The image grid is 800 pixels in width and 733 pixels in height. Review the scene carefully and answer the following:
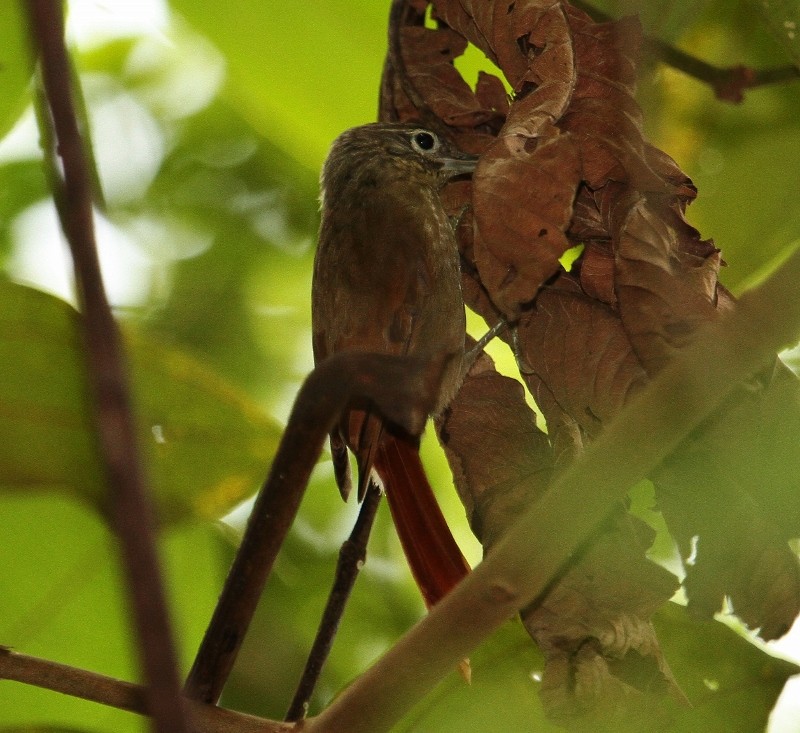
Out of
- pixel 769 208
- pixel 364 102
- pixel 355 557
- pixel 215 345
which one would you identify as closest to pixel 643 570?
pixel 355 557

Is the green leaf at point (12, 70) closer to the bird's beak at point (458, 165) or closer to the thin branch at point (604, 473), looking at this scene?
the bird's beak at point (458, 165)

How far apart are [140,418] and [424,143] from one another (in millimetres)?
1236

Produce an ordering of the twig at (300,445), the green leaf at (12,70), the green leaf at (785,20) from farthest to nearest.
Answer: the green leaf at (12,70) < the green leaf at (785,20) < the twig at (300,445)

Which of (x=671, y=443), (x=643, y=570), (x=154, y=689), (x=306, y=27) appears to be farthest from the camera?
(x=306, y=27)

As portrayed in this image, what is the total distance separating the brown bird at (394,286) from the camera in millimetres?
2188

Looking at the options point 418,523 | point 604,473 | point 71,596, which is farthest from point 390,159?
point 604,473

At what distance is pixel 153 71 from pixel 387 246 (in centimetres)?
156

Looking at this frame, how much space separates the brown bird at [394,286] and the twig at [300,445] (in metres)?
0.80

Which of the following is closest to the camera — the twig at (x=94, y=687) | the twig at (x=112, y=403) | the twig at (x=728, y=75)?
the twig at (x=112, y=403)

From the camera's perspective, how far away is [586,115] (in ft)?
6.30

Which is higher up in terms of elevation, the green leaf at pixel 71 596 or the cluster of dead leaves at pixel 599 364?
the cluster of dead leaves at pixel 599 364

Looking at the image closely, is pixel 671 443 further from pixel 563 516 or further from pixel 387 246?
pixel 387 246

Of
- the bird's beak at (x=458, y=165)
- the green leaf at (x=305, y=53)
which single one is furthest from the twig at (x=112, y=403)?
the bird's beak at (x=458, y=165)

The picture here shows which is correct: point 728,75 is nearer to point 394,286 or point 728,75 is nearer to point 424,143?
point 424,143
